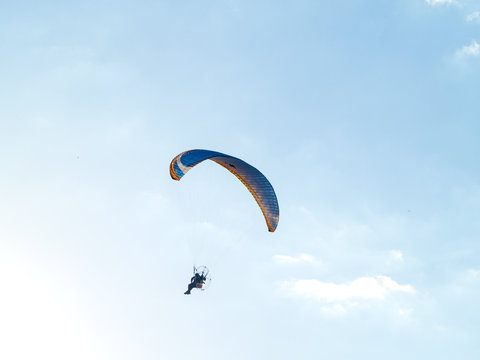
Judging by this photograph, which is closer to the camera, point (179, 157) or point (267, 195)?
point (179, 157)

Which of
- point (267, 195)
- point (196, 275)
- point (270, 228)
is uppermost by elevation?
point (267, 195)

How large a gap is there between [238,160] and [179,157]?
4.65 meters

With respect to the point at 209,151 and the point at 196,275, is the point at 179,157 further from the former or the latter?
the point at 196,275

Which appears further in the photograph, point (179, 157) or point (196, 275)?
point (196, 275)

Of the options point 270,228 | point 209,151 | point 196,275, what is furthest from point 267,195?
point 196,275

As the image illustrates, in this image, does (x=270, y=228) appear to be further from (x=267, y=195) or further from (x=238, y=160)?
(x=238, y=160)

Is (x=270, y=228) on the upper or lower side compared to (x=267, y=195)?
lower

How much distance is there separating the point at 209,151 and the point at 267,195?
5.74m

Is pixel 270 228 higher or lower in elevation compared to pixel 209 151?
lower

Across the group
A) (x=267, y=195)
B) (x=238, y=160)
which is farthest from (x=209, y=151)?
(x=267, y=195)

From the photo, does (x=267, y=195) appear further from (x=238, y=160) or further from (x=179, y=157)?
(x=179, y=157)

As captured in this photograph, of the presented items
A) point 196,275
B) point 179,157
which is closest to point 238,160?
point 179,157

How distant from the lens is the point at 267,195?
3750 cm

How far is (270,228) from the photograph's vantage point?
36.8 meters
